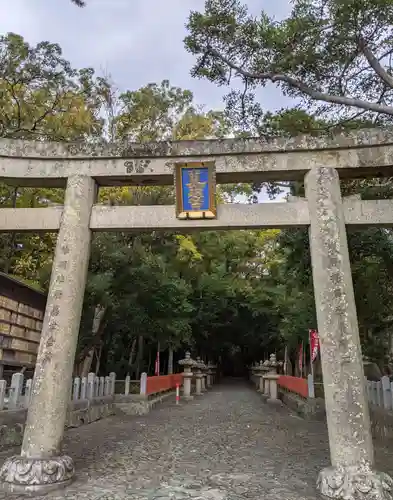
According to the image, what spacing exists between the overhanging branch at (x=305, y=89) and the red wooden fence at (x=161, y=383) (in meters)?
11.1

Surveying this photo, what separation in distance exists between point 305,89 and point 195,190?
5003mm

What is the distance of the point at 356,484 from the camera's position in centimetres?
475

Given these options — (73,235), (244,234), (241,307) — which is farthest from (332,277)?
(241,307)

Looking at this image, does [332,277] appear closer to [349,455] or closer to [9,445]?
[349,455]

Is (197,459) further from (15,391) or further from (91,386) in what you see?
(91,386)

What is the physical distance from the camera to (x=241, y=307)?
34.2 metres

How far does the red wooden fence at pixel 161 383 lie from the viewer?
53.5ft

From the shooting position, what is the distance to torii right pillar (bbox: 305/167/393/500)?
483cm

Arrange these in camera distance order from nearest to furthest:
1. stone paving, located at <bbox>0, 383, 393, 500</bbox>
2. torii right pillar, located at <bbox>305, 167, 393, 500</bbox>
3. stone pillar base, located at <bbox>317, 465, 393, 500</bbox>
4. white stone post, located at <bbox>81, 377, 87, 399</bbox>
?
stone pillar base, located at <bbox>317, 465, 393, 500</bbox>
torii right pillar, located at <bbox>305, 167, 393, 500</bbox>
stone paving, located at <bbox>0, 383, 393, 500</bbox>
white stone post, located at <bbox>81, 377, 87, 399</bbox>

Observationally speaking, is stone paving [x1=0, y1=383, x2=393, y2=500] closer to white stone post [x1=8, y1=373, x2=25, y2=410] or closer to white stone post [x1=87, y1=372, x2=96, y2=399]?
white stone post [x1=87, y1=372, x2=96, y2=399]

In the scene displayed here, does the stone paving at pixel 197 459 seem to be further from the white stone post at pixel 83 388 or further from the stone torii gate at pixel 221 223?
the white stone post at pixel 83 388

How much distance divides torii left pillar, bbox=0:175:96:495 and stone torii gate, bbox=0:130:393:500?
0.04 feet

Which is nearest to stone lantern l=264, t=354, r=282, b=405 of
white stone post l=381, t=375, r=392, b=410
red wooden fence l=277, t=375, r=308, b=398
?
red wooden fence l=277, t=375, r=308, b=398

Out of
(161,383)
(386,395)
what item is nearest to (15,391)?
(386,395)
